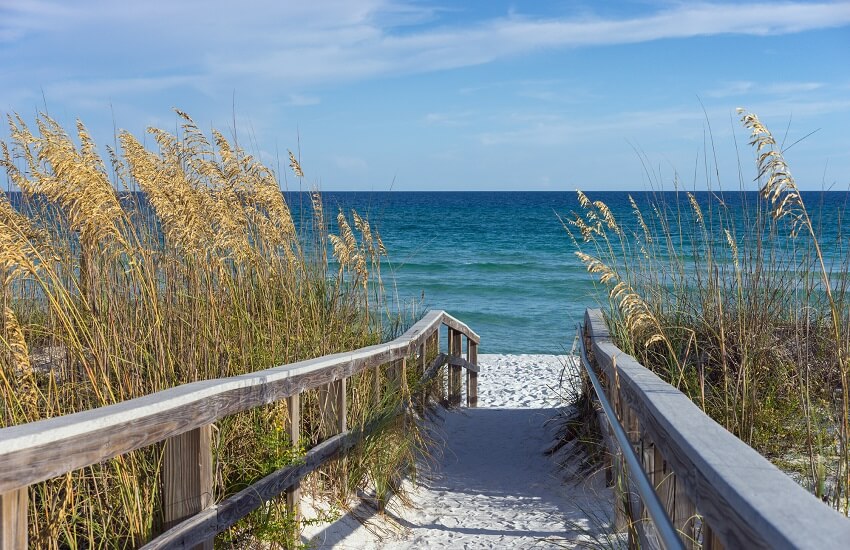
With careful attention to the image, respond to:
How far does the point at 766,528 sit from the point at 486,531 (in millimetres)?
3312

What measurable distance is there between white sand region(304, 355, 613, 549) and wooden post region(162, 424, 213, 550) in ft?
3.96

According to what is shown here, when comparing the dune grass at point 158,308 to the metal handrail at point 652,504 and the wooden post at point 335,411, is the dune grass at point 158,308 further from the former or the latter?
the metal handrail at point 652,504

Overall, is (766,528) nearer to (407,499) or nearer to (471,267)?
(407,499)

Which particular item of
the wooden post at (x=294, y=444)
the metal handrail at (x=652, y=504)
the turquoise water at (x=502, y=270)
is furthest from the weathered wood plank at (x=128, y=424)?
the turquoise water at (x=502, y=270)

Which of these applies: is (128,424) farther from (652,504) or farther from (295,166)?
(295,166)

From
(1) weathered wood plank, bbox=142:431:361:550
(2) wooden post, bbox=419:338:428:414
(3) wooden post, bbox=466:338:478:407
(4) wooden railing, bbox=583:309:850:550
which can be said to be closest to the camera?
(4) wooden railing, bbox=583:309:850:550

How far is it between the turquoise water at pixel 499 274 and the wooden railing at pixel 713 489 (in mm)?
2140

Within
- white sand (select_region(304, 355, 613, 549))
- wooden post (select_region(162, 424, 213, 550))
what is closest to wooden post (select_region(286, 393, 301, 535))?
white sand (select_region(304, 355, 613, 549))

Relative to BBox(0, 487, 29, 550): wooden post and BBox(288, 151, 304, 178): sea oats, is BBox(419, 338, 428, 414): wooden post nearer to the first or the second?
BBox(288, 151, 304, 178): sea oats

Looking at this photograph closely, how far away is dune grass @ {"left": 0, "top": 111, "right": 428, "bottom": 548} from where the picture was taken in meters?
2.86

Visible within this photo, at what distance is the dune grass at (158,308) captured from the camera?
286 centimetres

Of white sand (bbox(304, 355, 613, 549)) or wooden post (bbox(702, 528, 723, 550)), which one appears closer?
wooden post (bbox(702, 528, 723, 550))

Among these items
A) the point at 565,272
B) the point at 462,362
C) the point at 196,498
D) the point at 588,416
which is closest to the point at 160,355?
the point at 196,498

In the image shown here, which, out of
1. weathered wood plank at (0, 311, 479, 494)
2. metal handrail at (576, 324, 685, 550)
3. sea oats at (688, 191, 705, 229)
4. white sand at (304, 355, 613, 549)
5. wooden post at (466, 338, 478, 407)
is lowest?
wooden post at (466, 338, 478, 407)
